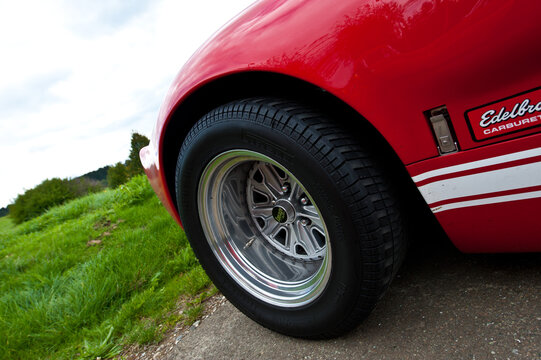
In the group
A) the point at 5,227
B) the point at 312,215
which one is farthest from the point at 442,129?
the point at 5,227

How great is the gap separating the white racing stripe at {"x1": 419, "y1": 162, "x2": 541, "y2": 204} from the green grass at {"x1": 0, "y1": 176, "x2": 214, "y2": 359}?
1457 millimetres

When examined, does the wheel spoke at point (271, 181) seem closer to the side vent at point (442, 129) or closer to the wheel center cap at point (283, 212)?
the wheel center cap at point (283, 212)

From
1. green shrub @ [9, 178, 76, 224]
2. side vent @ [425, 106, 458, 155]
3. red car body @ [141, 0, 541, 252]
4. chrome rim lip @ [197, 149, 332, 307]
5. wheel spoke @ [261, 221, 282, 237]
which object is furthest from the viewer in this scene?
green shrub @ [9, 178, 76, 224]

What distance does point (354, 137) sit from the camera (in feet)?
3.87

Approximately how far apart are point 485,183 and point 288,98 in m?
0.70

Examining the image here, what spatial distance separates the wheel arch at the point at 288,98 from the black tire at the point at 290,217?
0.08m

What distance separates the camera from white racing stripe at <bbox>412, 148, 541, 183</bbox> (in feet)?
2.89

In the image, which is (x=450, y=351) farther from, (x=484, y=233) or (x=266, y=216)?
(x=266, y=216)

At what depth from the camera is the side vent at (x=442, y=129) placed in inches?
37.7

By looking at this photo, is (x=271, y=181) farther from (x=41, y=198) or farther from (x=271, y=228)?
(x=41, y=198)

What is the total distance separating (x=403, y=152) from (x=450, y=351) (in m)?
0.69

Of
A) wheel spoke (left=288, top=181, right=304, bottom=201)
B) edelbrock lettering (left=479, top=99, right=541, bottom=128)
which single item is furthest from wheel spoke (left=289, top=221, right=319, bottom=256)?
edelbrock lettering (left=479, top=99, right=541, bottom=128)

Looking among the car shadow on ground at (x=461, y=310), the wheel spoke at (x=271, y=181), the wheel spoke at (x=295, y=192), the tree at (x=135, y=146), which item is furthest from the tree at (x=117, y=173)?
the car shadow on ground at (x=461, y=310)

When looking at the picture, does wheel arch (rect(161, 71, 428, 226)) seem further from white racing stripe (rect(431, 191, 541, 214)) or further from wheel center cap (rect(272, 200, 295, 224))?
wheel center cap (rect(272, 200, 295, 224))
